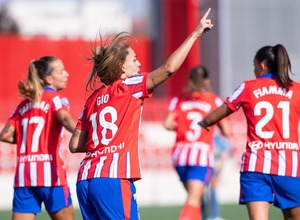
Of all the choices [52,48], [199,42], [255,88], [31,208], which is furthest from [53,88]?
[52,48]

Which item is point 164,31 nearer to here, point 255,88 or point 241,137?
point 241,137

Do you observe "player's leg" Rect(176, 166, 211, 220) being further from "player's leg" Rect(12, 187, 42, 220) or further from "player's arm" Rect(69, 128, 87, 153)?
"player's arm" Rect(69, 128, 87, 153)

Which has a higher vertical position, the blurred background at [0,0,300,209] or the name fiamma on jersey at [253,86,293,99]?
the blurred background at [0,0,300,209]

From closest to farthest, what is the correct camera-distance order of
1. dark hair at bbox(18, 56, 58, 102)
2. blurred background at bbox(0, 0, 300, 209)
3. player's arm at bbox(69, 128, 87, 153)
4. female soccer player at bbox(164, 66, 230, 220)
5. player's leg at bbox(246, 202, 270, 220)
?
1. player's arm at bbox(69, 128, 87, 153)
2. player's leg at bbox(246, 202, 270, 220)
3. dark hair at bbox(18, 56, 58, 102)
4. female soccer player at bbox(164, 66, 230, 220)
5. blurred background at bbox(0, 0, 300, 209)

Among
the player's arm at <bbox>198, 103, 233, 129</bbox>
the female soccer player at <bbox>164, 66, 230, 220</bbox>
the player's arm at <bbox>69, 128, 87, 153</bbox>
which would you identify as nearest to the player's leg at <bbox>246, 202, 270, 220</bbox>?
the player's arm at <bbox>198, 103, 233, 129</bbox>

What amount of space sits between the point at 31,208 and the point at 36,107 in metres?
0.92

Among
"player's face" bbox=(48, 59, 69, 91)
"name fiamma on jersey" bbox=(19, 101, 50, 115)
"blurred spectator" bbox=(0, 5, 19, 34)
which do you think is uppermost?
"blurred spectator" bbox=(0, 5, 19, 34)

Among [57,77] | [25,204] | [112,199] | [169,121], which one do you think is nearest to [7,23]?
[169,121]

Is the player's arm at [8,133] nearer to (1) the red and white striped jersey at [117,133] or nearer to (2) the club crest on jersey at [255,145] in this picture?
(1) the red and white striped jersey at [117,133]

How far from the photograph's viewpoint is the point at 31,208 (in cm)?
781

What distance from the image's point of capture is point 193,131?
34.1 feet

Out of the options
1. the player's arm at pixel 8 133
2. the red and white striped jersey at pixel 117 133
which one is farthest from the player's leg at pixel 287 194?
the player's arm at pixel 8 133

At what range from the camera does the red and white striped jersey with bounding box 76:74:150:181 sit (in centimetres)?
607

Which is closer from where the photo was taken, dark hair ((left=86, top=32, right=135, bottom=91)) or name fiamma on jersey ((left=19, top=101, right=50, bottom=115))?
dark hair ((left=86, top=32, right=135, bottom=91))
